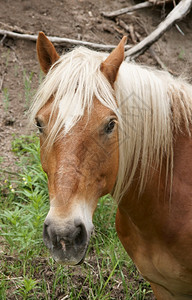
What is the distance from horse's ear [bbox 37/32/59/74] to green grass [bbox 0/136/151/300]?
128 centimetres

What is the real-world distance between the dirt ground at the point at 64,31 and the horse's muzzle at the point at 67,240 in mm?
3863

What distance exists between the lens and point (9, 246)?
4.05 meters

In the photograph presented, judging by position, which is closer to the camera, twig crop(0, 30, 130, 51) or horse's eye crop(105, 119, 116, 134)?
horse's eye crop(105, 119, 116, 134)

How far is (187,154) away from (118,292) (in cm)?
161

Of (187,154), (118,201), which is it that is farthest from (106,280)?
(187,154)

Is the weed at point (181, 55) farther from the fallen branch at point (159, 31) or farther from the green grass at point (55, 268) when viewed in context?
the green grass at point (55, 268)

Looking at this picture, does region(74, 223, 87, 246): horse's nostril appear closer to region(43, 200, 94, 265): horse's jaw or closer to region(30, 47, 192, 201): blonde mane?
region(43, 200, 94, 265): horse's jaw

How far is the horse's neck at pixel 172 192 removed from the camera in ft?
8.71

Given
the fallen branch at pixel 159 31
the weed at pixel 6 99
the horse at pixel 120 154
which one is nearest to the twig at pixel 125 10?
the fallen branch at pixel 159 31

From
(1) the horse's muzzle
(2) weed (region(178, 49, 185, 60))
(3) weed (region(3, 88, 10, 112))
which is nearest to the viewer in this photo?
(1) the horse's muzzle

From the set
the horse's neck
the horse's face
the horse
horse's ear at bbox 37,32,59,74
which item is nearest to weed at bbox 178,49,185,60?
the horse

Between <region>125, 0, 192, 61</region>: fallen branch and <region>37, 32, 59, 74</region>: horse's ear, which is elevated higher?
<region>37, 32, 59, 74</region>: horse's ear

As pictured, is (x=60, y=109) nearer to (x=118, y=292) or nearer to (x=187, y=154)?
(x=187, y=154)

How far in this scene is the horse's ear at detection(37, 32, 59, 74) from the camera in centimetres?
257
